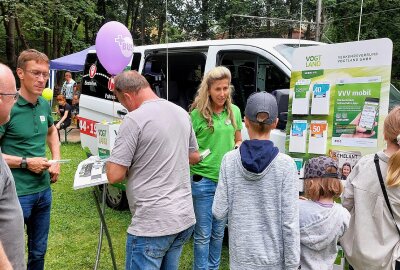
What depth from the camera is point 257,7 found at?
27.7m

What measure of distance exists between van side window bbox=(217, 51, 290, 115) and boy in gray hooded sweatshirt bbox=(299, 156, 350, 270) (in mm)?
1613

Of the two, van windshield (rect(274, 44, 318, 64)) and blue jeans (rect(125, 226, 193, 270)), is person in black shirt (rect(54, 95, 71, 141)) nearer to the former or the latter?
van windshield (rect(274, 44, 318, 64))

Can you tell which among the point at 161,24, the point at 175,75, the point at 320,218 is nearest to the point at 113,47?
the point at 175,75

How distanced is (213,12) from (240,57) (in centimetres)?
2538

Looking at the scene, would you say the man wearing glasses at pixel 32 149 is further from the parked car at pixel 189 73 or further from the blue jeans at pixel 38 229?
the parked car at pixel 189 73

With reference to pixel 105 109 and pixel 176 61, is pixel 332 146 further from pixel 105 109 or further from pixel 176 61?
pixel 105 109

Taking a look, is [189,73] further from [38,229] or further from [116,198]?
[38,229]

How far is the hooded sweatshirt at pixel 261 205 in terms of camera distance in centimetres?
194

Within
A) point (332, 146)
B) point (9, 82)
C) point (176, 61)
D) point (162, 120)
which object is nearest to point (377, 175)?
point (332, 146)

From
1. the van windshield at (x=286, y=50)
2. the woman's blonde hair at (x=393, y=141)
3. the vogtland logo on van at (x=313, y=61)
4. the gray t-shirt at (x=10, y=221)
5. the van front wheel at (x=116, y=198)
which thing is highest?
the van windshield at (x=286, y=50)

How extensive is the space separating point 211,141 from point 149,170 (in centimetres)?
100

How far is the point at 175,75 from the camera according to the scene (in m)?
5.34

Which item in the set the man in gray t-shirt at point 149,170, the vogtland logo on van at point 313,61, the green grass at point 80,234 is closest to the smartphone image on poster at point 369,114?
the vogtland logo on van at point 313,61

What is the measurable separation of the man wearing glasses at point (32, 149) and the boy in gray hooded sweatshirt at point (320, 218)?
1.72 meters
